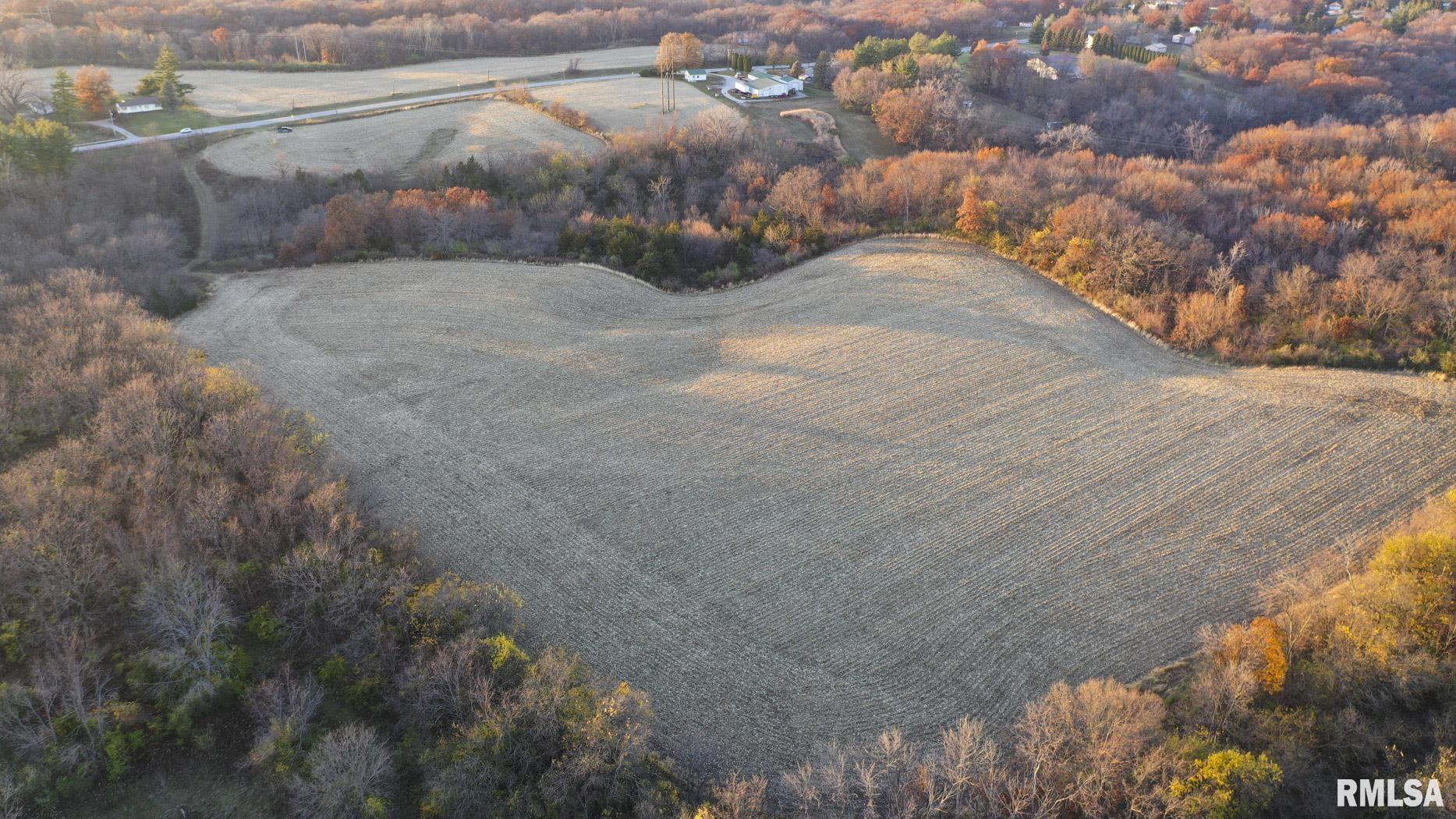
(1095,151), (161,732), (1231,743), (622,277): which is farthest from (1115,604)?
(1095,151)

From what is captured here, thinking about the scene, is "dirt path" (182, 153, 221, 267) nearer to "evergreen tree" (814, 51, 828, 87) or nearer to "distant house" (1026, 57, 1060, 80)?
"evergreen tree" (814, 51, 828, 87)

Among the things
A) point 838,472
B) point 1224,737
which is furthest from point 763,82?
point 1224,737

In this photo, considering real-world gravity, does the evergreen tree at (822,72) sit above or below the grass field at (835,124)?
above

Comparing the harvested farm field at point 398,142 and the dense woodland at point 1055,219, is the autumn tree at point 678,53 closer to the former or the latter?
the harvested farm field at point 398,142

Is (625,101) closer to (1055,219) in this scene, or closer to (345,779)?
(1055,219)

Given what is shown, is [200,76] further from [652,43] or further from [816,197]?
[816,197]

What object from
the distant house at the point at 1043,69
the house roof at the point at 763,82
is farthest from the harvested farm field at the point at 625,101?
the distant house at the point at 1043,69
